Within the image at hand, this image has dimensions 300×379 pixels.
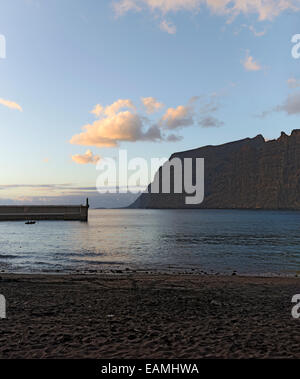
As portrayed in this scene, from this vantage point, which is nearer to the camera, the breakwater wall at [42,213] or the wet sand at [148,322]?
the wet sand at [148,322]

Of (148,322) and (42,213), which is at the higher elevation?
(148,322)

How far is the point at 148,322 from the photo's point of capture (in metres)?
8.89

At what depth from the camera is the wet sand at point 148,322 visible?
22.4 ft

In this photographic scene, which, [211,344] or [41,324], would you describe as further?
[41,324]

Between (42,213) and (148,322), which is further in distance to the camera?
(42,213)

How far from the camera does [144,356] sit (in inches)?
258

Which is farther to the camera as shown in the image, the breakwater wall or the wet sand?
the breakwater wall

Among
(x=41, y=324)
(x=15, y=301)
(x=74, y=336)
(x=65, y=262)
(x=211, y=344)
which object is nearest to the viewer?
(x=211, y=344)

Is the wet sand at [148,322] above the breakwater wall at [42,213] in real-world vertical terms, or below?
above

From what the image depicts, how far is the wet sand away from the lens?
22.4ft

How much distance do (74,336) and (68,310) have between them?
2620 millimetres

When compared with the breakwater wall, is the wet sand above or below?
above
